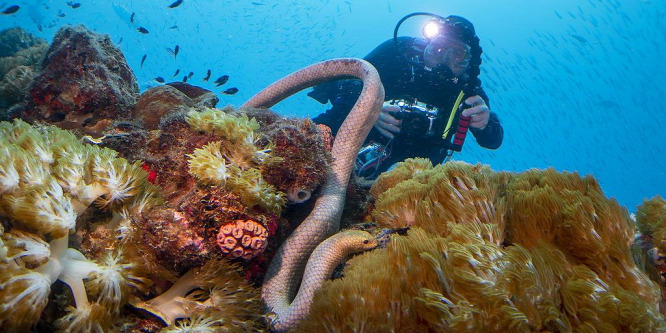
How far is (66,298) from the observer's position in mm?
2029

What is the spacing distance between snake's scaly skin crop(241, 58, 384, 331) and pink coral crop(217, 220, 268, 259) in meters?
0.65

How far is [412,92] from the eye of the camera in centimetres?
749

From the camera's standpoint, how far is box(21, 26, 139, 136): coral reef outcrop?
390 cm

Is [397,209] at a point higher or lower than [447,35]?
lower

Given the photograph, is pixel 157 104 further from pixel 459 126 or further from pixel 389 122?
pixel 459 126

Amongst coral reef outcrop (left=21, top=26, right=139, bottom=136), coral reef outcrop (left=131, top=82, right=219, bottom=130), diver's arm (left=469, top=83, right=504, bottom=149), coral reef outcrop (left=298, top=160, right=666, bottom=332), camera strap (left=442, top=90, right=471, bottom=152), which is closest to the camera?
coral reef outcrop (left=298, top=160, right=666, bottom=332)

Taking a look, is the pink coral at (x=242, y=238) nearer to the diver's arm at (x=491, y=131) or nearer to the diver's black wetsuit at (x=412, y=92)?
the diver's black wetsuit at (x=412, y=92)

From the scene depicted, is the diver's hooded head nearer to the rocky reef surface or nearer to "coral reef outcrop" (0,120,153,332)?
the rocky reef surface

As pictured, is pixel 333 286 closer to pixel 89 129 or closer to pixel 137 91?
pixel 89 129

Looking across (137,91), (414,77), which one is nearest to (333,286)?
(137,91)

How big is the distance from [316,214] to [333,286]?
132cm

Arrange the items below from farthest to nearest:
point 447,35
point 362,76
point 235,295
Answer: point 447,35 < point 362,76 < point 235,295

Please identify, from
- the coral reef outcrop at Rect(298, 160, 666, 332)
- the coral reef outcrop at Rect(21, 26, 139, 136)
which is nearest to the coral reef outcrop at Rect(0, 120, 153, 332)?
the coral reef outcrop at Rect(298, 160, 666, 332)

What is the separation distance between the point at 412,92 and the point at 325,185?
4.65 metres
